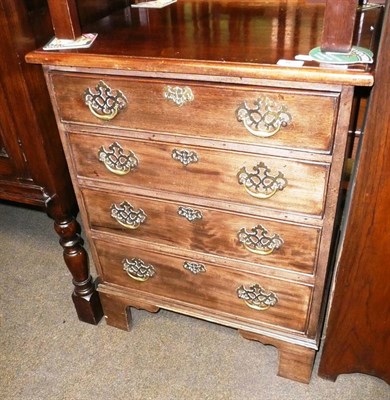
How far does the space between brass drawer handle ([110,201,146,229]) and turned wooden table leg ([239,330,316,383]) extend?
42 cm

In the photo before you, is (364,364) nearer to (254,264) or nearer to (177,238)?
(254,264)

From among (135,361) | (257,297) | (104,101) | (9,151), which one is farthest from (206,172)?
(135,361)

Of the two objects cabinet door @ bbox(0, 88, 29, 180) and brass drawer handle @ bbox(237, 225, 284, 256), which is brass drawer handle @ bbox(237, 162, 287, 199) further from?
cabinet door @ bbox(0, 88, 29, 180)

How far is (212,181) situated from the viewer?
99 centimetres

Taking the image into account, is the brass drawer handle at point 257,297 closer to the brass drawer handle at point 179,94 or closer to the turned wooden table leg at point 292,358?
the turned wooden table leg at point 292,358

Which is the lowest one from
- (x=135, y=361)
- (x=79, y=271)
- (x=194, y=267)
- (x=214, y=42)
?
(x=135, y=361)

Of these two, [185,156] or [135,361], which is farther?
[135,361]

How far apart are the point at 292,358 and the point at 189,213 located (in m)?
0.51

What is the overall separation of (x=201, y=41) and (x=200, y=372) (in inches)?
35.8

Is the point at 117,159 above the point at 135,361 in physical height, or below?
above

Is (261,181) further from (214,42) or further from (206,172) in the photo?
(214,42)

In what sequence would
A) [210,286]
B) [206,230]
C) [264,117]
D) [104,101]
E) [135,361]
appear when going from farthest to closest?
[135,361]
[210,286]
[206,230]
[104,101]
[264,117]

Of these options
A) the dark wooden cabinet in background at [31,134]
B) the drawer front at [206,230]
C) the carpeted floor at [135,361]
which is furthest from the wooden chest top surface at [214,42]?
the carpeted floor at [135,361]

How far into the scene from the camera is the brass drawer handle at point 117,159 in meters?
1.04
